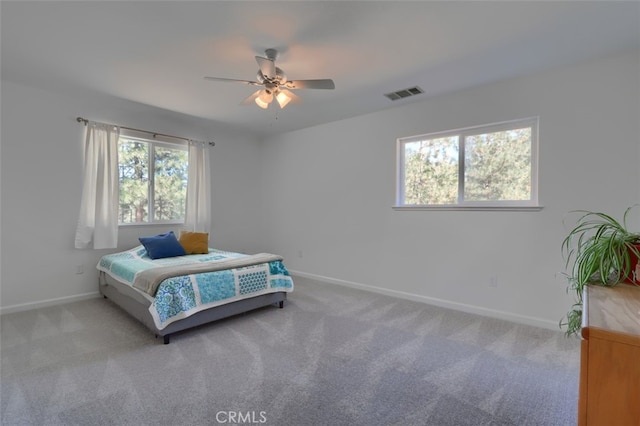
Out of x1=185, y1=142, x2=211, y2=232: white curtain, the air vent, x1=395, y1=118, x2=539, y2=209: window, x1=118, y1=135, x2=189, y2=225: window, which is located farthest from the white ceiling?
x1=185, y1=142, x2=211, y2=232: white curtain

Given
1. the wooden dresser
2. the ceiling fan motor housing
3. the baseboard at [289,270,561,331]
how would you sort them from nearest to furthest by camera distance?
the wooden dresser → the ceiling fan motor housing → the baseboard at [289,270,561,331]

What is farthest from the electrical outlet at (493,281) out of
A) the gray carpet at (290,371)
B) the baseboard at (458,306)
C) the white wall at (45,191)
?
the white wall at (45,191)

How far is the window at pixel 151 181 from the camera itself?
13.6 feet

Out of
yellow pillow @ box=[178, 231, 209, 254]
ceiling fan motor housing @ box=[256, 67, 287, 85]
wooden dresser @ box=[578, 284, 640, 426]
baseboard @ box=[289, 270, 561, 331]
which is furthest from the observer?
yellow pillow @ box=[178, 231, 209, 254]

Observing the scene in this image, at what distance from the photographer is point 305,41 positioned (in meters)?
2.34

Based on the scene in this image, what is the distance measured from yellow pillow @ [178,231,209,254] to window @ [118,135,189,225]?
23.4 inches

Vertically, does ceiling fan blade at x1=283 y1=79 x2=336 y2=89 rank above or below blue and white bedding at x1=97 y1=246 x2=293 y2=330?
above

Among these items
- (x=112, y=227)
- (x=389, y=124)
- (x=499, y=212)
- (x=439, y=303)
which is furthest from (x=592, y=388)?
(x=112, y=227)

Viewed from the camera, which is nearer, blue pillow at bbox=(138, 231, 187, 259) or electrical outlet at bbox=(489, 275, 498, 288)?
electrical outlet at bbox=(489, 275, 498, 288)

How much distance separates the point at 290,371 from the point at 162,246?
8.22 feet

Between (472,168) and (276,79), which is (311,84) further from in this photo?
(472,168)

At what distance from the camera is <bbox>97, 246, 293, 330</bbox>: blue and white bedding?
2607 millimetres

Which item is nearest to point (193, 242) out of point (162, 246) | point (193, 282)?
point (162, 246)

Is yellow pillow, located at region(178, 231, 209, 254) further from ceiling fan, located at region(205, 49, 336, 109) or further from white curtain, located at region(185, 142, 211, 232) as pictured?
ceiling fan, located at region(205, 49, 336, 109)
